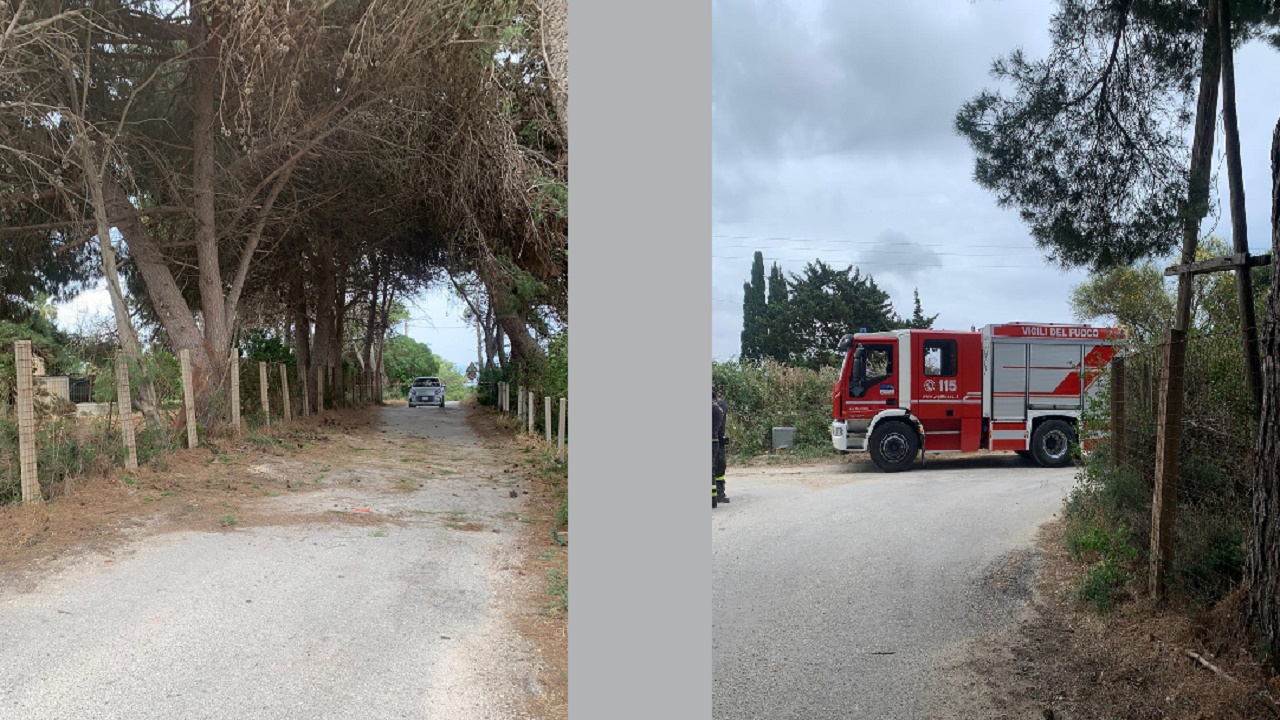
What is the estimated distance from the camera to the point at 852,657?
2.86 m

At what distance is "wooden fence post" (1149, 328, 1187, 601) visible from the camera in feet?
9.50

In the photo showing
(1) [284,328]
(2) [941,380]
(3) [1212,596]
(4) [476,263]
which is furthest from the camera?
(1) [284,328]

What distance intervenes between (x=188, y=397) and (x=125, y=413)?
0.99 m

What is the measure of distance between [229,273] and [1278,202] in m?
8.41

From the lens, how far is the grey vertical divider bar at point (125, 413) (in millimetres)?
5230

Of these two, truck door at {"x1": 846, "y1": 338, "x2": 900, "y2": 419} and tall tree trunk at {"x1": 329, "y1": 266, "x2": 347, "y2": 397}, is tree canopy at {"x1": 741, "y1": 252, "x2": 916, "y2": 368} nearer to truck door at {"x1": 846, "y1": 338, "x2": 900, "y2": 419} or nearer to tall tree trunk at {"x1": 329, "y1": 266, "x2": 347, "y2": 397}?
truck door at {"x1": 846, "y1": 338, "x2": 900, "y2": 419}

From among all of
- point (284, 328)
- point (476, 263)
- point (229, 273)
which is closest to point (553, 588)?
point (476, 263)

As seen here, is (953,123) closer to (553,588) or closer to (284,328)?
(553,588)

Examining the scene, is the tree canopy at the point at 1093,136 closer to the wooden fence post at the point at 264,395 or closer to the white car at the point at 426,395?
the wooden fence post at the point at 264,395

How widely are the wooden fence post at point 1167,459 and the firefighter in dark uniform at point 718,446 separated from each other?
2.15 m

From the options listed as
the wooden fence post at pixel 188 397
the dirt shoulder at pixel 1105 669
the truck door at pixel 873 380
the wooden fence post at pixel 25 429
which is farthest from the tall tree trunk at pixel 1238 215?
the wooden fence post at pixel 188 397

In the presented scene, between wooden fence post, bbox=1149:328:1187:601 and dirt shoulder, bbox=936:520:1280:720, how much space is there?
15 cm

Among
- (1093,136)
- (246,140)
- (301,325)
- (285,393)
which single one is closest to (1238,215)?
(1093,136)

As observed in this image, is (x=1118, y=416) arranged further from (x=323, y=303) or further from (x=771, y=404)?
(x=323, y=303)
